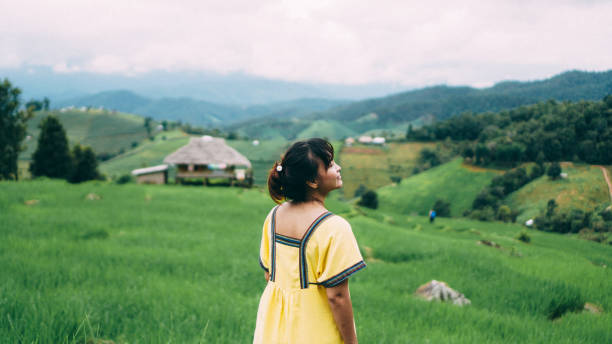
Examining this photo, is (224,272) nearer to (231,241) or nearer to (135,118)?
(231,241)

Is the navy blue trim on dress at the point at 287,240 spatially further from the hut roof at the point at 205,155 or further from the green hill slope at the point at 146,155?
the green hill slope at the point at 146,155

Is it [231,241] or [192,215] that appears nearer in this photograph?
[231,241]

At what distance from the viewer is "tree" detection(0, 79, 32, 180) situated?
2866cm

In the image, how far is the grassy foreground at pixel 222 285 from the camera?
3719 millimetres

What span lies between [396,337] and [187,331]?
236 cm

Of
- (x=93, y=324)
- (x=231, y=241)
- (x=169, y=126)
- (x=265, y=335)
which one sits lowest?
(x=231, y=241)

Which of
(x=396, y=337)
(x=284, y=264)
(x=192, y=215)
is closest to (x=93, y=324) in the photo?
(x=284, y=264)

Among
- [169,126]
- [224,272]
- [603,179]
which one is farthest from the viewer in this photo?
[169,126]

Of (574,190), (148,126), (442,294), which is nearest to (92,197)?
(442,294)

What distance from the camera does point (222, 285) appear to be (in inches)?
239

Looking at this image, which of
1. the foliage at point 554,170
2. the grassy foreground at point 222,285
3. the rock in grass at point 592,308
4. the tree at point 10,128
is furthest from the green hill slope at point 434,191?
the tree at point 10,128

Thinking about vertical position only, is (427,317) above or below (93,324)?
below

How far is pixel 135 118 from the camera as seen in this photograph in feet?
441

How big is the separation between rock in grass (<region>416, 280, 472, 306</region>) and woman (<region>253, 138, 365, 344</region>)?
420cm
